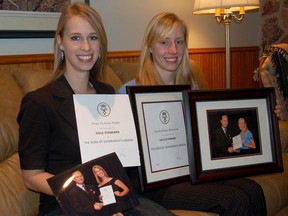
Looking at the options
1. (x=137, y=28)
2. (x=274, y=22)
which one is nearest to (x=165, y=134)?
(x=137, y=28)

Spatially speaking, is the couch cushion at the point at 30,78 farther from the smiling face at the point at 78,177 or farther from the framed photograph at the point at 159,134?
the smiling face at the point at 78,177

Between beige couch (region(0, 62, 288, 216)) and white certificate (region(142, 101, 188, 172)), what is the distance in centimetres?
19

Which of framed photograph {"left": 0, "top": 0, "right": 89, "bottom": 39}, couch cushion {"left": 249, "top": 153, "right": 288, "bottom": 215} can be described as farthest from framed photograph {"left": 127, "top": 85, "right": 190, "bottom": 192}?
framed photograph {"left": 0, "top": 0, "right": 89, "bottom": 39}

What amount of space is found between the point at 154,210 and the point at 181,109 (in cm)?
43

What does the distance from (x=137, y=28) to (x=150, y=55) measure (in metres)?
0.98

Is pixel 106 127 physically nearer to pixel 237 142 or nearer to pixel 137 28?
pixel 237 142

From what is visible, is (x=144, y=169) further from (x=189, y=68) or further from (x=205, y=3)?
(x=205, y=3)

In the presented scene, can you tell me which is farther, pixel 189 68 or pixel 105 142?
pixel 189 68

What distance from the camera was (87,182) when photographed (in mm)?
1072

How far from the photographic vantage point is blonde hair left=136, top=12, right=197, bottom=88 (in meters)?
1.63

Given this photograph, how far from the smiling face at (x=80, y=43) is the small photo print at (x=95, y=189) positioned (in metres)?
0.38

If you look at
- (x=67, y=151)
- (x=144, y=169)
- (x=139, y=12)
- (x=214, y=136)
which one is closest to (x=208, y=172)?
(x=214, y=136)

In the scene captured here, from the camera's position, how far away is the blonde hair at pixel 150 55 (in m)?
1.63

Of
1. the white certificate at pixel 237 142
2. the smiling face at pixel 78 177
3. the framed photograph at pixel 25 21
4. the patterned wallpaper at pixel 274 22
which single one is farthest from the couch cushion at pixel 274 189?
the patterned wallpaper at pixel 274 22
